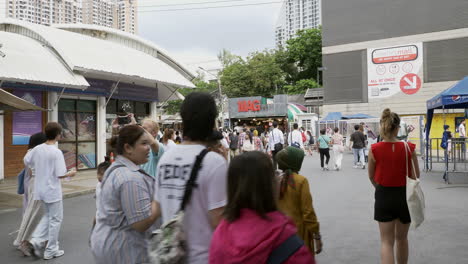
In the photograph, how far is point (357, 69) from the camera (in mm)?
35031

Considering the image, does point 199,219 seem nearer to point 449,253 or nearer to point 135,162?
point 135,162

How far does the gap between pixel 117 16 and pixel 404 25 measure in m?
24.0

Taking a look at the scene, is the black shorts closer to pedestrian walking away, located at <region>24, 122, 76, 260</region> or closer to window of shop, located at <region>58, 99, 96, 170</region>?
pedestrian walking away, located at <region>24, 122, 76, 260</region>

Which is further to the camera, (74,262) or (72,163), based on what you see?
(72,163)

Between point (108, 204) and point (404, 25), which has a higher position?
point (404, 25)

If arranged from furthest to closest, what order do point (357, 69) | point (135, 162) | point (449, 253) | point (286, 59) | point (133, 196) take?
point (286, 59), point (357, 69), point (449, 253), point (135, 162), point (133, 196)

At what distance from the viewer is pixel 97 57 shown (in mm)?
14469

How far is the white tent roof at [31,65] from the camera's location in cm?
1152

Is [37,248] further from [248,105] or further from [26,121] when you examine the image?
[248,105]

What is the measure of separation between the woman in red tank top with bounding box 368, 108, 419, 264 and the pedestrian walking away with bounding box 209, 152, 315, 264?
2.42 meters

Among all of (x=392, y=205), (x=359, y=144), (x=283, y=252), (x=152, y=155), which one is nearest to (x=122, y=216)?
(x=283, y=252)

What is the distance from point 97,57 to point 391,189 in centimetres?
1313

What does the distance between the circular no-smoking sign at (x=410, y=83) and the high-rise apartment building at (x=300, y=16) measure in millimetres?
79567

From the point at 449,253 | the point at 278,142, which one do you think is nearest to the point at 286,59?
the point at 278,142
